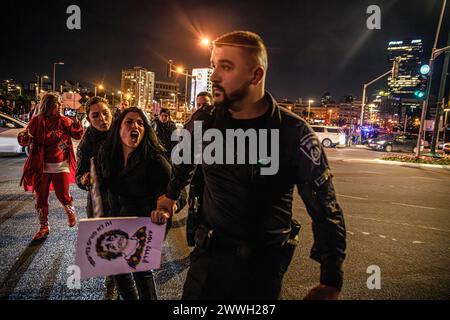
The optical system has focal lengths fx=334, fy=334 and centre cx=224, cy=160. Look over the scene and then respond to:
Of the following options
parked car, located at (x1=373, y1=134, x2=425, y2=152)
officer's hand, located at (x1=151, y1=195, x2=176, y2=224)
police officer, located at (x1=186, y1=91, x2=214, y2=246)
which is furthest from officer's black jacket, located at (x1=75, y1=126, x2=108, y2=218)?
parked car, located at (x1=373, y1=134, x2=425, y2=152)

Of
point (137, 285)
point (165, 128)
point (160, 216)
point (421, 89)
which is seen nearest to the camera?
point (160, 216)

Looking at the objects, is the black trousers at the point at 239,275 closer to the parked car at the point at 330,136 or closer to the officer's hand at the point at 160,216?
the officer's hand at the point at 160,216

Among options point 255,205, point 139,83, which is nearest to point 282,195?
point 255,205

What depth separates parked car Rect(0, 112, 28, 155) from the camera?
1242 cm

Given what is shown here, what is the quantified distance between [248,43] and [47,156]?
13.0 feet

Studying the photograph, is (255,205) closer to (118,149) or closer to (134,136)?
(134,136)

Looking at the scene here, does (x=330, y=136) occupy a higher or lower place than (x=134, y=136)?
lower

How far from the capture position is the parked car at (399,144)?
1219 inches

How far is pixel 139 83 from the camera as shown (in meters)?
172

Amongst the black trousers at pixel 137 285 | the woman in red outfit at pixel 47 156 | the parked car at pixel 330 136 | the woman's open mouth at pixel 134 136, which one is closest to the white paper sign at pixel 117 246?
the black trousers at pixel 137 285

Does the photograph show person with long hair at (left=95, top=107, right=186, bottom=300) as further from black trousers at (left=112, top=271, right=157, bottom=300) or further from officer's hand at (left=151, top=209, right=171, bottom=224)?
officer's hand at (left=151, top=209, right=171, bottom=224)

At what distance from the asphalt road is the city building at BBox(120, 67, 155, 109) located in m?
170
